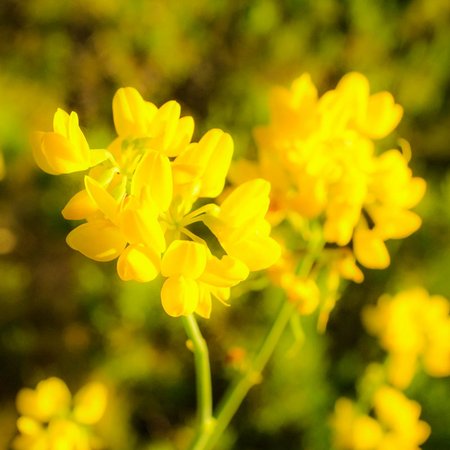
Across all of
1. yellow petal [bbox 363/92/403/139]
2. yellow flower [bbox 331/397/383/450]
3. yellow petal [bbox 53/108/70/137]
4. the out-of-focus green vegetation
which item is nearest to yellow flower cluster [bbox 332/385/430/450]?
yellow flower [bbox 331/397/383/450]

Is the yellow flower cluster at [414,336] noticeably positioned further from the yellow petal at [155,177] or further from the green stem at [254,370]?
the yellow petal at [155,177]

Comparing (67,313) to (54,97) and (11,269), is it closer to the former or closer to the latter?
(11,269)

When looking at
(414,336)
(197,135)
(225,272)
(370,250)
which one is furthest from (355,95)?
(197,135)

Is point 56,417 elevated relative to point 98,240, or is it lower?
lower

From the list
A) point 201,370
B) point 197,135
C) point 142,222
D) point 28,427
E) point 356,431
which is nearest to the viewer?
point 142,222

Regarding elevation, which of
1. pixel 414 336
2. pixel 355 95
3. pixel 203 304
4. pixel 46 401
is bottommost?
pixel 46 401

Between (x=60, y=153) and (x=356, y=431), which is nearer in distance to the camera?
(x=60, y=153)

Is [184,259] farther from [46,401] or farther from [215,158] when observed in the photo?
[46,401]

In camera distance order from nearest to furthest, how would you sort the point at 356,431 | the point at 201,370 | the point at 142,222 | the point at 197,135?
the point at 142,222
the point at 201,370
the point at 356,431
the point at 197,135
